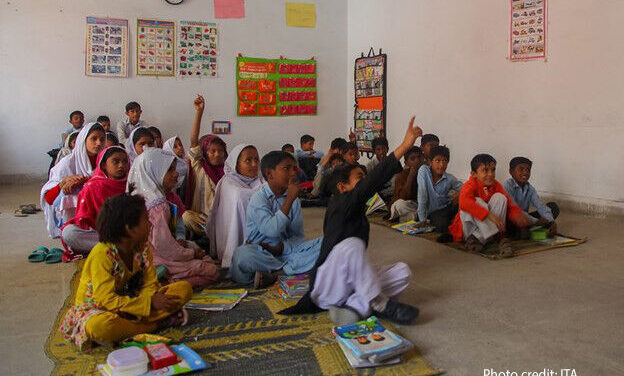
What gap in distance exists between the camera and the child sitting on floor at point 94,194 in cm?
336

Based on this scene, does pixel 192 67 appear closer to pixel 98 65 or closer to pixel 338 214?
pixel 98 65

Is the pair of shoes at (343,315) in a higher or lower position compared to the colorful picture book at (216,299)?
higher

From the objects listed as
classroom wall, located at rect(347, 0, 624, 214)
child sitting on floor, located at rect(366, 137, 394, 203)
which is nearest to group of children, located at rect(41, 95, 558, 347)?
child sitting on floor, located at rect(366, 137, 394, 203)

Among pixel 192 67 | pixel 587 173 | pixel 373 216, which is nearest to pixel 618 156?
pixel 587 173

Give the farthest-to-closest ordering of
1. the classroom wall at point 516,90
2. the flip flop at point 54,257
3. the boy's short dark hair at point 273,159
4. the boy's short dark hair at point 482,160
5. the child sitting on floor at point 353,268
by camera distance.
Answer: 1. the classroom wall at point 516,90
2. the boy's short dark hair at point 482,160
3. the flip flop at point 54,257
4. the boy's short dark hair at point 273,159
5. the child sitting on floor at point 353,268

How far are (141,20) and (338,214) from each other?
6090 mm

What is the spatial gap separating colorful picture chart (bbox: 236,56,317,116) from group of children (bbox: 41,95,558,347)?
3521mm

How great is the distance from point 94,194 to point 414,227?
238 cm

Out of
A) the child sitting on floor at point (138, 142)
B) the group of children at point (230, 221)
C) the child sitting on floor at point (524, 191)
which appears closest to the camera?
the group of children at point (230, 221)

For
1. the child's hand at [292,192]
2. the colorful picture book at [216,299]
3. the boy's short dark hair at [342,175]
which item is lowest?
the colorful picture book at [216,299]

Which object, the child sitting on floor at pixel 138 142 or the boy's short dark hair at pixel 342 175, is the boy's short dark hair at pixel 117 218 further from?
the child sitting on floor at pixel 138 142

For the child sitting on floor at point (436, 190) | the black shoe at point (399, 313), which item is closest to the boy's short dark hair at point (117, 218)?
the black shoe at point (399, 313)

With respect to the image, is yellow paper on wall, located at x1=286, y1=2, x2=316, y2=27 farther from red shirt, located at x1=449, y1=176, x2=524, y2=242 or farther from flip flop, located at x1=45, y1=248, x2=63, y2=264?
flip flop, located at x1=45, y1=248, x2=63, y2=264

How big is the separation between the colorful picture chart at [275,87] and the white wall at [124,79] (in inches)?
4.5
